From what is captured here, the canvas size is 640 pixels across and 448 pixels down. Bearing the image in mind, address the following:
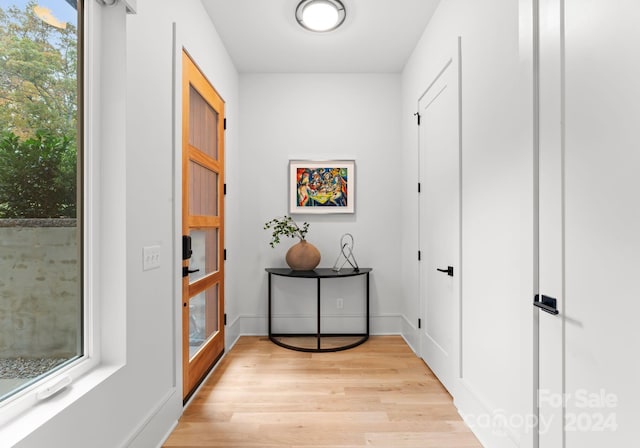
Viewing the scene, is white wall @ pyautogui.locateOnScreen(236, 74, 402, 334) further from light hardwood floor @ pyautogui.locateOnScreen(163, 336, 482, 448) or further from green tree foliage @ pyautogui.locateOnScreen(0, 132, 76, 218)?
green tree foliage @ pyautogui.locateOnScreen(0, 132, 76, 218)

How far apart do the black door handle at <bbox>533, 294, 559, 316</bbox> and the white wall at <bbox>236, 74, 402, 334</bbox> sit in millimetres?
2317

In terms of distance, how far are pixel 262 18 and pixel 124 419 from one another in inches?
109

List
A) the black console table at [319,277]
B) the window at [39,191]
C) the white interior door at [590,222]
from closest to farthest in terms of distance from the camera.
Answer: the white interior door at [590,222] < the window at [39,191] < the black console table at [319,277]

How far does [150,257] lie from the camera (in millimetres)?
1715

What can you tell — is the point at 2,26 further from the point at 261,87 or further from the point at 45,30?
the point at 261,87

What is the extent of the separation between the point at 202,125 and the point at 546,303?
240 cm

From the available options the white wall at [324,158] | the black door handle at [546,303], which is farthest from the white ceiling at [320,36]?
the black door handle at [546,303]

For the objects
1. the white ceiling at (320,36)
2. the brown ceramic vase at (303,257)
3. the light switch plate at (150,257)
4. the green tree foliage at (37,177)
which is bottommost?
the brown ceramic vase at (303,257)

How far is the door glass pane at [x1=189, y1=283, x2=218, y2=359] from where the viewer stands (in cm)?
239

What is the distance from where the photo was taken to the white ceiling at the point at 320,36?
102 inches

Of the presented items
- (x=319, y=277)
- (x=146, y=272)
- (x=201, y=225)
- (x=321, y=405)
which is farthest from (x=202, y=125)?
(x=321, y=405)

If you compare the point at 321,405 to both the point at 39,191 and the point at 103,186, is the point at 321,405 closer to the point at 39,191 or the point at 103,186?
the point at 103,186

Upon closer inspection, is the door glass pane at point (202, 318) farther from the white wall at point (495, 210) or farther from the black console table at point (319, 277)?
the white wall at point (495, 210)

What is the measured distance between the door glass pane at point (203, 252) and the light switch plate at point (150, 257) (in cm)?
56
